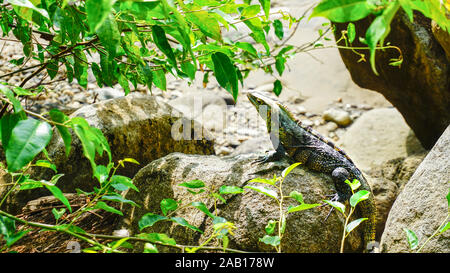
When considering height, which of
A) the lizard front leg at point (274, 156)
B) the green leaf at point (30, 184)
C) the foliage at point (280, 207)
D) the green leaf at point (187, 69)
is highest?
the green leaf at point (187, 69)

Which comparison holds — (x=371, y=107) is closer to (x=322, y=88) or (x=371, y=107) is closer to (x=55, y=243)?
(x=322, y=88)

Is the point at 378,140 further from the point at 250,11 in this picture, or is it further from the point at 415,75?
the point at 250,11

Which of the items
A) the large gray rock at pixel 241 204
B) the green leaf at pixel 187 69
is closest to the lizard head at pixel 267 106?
the large gray rock at pixel 241 204

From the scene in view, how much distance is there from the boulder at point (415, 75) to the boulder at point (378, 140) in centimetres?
81

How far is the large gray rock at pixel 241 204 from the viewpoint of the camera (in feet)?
8.91

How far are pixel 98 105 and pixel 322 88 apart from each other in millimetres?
5764

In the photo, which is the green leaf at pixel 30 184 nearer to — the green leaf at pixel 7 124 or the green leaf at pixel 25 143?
the green leaf at pixel 7 124

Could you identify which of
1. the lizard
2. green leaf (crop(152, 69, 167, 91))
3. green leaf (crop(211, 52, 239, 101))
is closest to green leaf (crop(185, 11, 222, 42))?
green leaf (crop(211, 52, 239, 101))

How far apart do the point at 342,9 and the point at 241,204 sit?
2.09 meters

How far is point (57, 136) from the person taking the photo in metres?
3.56

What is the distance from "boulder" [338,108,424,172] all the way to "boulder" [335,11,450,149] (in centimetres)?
81

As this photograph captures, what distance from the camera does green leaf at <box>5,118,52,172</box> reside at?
100 centimetres

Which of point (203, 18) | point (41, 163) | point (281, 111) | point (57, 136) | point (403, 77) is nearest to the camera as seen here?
point (203, 18)

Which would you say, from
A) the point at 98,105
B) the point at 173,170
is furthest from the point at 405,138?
the point at 98,105
